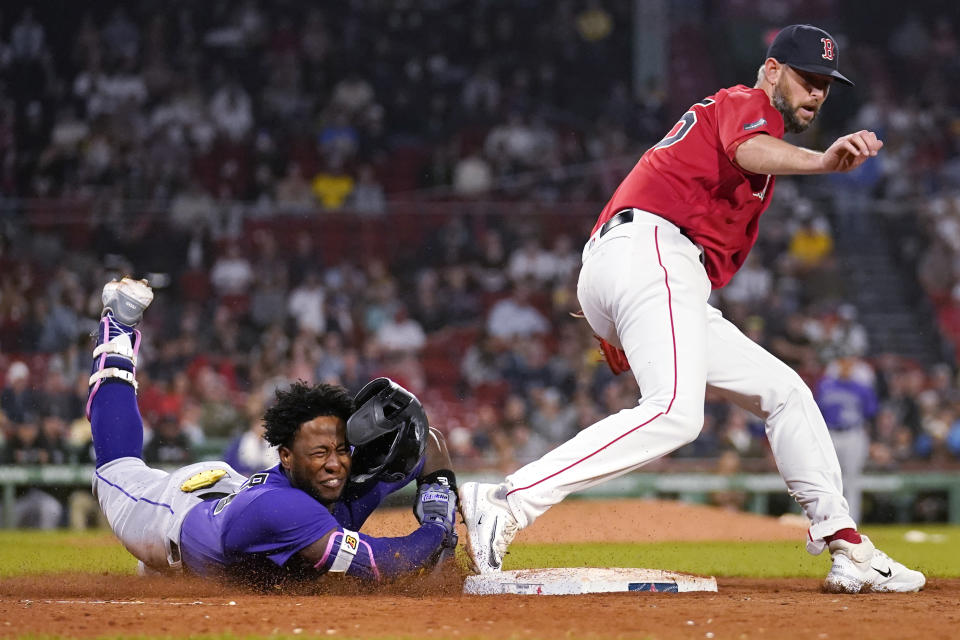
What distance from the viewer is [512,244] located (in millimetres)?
13664

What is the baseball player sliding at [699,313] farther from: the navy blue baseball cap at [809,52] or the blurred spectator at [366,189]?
the blurred spectator at [366,189]

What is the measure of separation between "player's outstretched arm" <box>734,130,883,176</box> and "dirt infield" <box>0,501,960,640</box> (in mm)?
1503

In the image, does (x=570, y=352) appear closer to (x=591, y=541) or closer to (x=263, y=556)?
(x=591, y=541)

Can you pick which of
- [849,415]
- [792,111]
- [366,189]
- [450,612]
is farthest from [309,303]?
[450,612]

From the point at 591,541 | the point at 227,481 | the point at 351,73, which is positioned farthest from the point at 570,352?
the point at 227,481

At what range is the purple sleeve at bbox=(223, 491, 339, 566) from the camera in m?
4.54

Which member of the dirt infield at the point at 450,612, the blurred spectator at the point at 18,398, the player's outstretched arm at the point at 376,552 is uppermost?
the blurred spectator at the point at 18,398

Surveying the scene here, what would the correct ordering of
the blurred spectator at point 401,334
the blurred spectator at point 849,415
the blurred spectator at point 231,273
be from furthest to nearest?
the blurred spectator at point 401,334 → the blurred spectator at point 231,273 → the blurred spectator at point 849,415

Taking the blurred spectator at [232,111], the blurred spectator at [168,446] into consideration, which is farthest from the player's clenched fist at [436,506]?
the blurred spectator at [232,111]

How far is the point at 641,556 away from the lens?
7.54m

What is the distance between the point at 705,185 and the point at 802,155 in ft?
1.83

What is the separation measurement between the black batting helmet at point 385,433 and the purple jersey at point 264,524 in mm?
79

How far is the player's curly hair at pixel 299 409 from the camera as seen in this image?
16.1 ft

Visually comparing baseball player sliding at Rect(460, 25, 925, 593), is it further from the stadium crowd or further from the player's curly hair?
the stadium crowd
